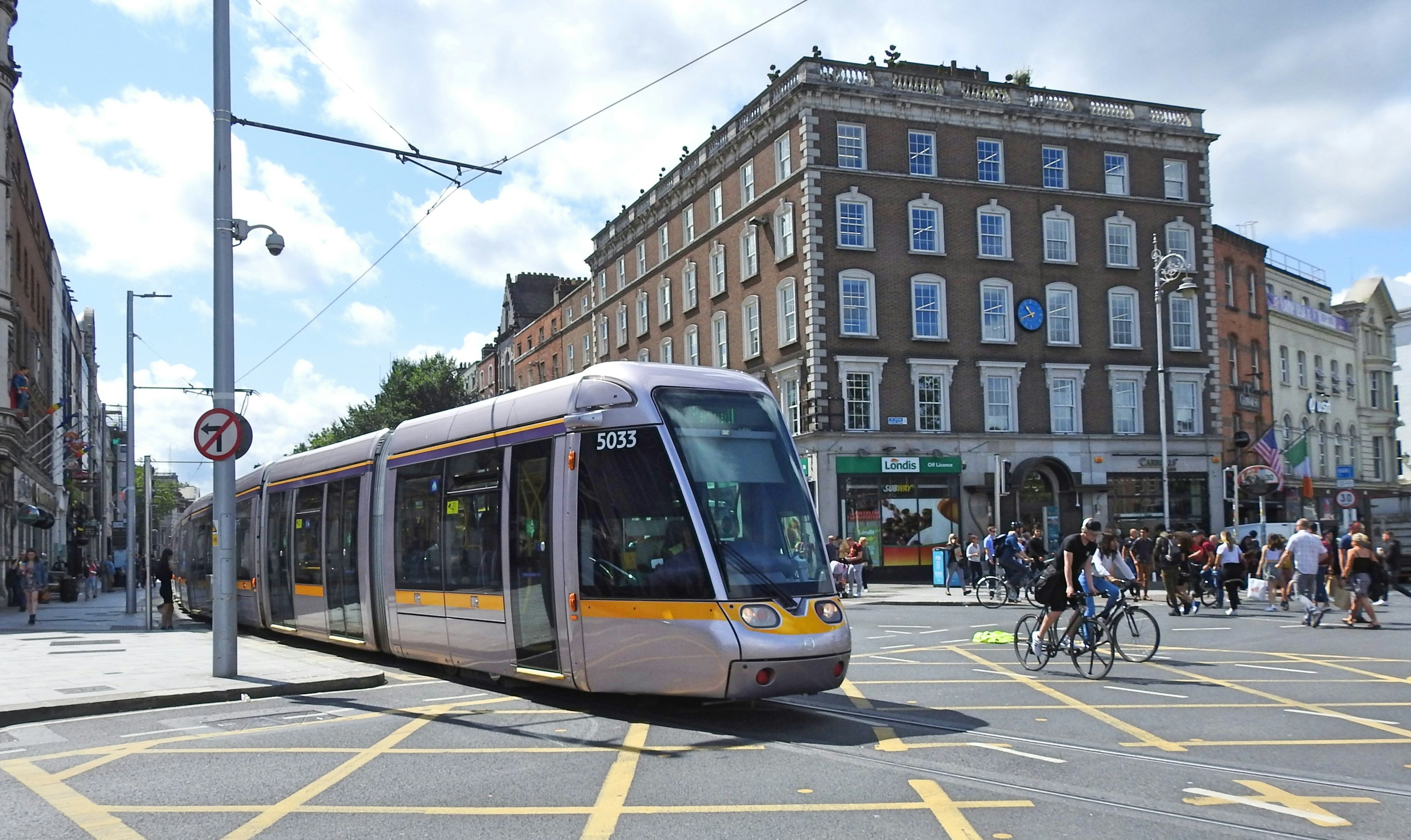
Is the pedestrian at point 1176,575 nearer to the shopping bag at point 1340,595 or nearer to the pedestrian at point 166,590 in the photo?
the shopping bag at point 1340,595

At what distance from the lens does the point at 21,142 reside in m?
41.3

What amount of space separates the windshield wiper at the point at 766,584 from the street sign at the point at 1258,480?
107 ft

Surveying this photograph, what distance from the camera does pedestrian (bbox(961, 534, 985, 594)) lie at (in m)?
32.2

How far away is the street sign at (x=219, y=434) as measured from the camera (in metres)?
13.2

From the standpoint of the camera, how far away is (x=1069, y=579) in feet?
45.0

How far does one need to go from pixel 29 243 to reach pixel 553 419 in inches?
1536

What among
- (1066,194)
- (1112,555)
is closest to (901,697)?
(1112,555)

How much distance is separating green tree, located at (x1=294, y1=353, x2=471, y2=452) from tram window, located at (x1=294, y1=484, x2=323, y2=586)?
47.8 m

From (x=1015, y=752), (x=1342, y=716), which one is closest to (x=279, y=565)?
(x=1015, y=752)

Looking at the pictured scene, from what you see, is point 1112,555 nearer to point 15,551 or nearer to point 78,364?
point 15,551

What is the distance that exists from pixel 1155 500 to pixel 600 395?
36697 mm

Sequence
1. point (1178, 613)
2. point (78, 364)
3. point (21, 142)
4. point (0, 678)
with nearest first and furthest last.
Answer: point (0, 678)
point (1178, 613)
point (21, 142)
point (78, 364)

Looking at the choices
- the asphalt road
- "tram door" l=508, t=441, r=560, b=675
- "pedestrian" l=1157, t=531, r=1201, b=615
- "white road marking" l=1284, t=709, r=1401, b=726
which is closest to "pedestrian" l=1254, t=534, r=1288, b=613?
"pedestrian" l=1157, t=531, r=1201, b=615

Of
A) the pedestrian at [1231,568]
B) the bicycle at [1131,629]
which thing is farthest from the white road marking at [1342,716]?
the pedestrian at [1231,568]
